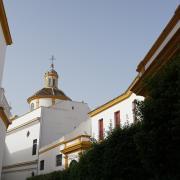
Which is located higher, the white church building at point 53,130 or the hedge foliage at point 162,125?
the white church building at point 53,130

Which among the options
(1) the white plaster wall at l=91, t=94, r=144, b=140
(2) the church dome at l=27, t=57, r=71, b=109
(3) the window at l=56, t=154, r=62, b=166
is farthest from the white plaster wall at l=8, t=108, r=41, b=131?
(1) the white plaster wall at l=91, t=94, r=144, b=140

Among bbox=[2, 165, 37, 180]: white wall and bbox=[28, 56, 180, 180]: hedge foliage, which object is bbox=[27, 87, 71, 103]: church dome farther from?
bbox=[28, 56, 180, 180]: hedge foliage

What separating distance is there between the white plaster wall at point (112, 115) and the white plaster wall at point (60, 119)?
7472 millimetres

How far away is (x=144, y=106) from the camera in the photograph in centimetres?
923

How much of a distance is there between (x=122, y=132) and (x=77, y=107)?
79.5ft

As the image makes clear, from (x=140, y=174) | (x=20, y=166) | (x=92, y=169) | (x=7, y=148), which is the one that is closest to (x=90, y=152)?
(x=92, y=169)

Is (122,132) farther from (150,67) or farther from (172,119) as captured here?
(172,119)

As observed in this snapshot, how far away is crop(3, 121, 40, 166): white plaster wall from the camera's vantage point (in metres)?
34.9

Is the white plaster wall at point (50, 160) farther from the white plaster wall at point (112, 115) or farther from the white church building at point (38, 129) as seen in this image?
the white plaster wall at point (112, 115)

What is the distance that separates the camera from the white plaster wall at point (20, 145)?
34912 mm

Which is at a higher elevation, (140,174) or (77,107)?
(77,107)

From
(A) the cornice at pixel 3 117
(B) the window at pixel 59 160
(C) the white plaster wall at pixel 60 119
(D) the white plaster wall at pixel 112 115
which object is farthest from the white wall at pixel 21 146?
(A) the cornice at pixel 3 117

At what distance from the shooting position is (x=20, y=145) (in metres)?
37.2

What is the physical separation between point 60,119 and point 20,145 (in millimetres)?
5131
